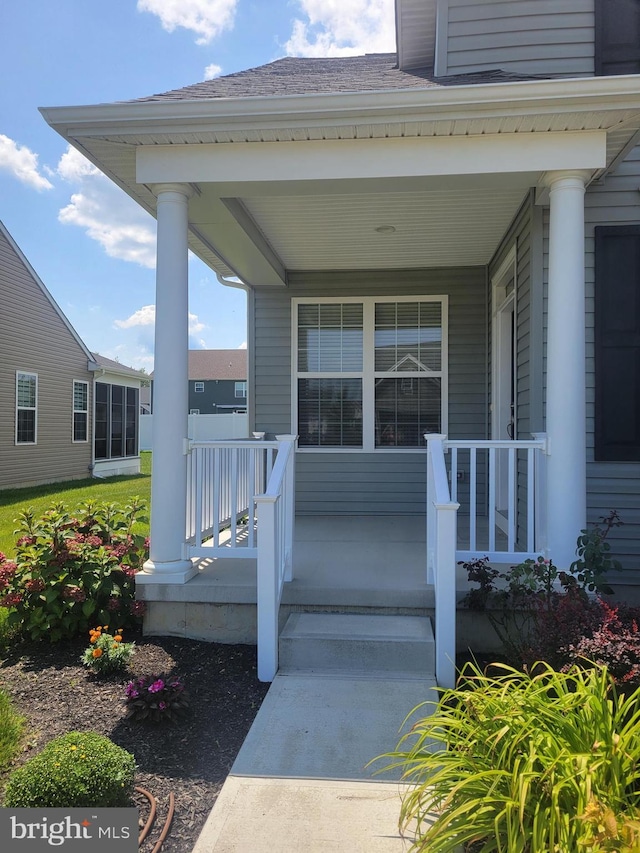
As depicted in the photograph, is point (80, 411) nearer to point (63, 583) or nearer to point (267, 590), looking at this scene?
point (63, 583)

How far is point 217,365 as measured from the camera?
124ft

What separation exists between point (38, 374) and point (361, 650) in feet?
39.0

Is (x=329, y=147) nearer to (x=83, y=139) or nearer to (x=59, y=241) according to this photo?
(x=83, y=139)

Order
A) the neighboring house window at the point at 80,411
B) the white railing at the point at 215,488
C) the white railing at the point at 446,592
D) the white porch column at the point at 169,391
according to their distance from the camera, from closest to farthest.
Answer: the white railing at the point at 446,592
the white porch column at the point at 169,391
the white railing at the point at 215,488
the neighboring house window at the point at 80,411

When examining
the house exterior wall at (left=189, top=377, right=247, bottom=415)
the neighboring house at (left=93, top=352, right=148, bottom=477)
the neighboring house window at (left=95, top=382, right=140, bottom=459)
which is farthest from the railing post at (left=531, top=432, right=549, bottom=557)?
the house exterior wall at (left=189, top=377, right=247, bottom=415)

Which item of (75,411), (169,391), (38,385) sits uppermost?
(38,385)

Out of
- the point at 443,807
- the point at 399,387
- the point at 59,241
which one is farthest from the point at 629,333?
the point at 59,241

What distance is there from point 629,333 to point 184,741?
3.63 metres

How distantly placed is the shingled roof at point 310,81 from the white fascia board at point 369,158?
30 centimetres

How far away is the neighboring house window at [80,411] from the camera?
568 inches

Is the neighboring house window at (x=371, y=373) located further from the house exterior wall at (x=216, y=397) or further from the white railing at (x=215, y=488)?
the house exterior wall at (x=216, y=397)

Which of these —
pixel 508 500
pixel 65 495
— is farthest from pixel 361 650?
pixel 65 495

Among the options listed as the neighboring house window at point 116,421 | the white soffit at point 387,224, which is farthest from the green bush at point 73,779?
the neighboring house window at point 116,421

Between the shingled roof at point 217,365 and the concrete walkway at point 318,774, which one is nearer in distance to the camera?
the concrete walkway at point 318,774
